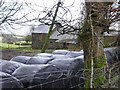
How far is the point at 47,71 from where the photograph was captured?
3574 millimetres

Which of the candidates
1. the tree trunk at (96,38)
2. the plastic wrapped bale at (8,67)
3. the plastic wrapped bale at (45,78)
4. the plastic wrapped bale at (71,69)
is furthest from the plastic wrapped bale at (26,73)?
the tree trunk at (96,38)

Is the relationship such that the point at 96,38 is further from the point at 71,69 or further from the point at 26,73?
the point at 71,69

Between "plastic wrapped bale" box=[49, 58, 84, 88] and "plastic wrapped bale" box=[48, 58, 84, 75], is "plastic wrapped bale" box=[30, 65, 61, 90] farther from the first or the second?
"plastic wrapped bale" box=[48, 58, 84, 75]

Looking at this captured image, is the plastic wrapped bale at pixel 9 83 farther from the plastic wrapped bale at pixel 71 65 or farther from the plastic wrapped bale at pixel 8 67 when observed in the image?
the plastic wrapped bale at pixel 71 65

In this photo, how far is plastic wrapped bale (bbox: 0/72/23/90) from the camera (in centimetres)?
283

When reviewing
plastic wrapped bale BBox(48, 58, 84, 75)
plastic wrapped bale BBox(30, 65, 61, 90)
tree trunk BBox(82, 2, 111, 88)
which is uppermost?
tree trunk BBox(82, 2, 111, 88)

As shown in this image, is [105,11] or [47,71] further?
[47,71]

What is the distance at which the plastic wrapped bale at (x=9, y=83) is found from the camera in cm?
283

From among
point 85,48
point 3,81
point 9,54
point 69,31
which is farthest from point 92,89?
point 9,54

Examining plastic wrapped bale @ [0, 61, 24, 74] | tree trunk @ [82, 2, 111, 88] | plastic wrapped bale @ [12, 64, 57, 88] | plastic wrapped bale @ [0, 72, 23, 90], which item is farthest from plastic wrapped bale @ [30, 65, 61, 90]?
tree trunk @ [82, 2, 111, 88]

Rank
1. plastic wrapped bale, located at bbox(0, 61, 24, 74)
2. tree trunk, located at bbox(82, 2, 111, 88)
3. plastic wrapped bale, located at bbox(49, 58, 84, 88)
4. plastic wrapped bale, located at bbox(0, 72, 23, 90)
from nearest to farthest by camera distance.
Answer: tree trunk, located at bbox(82, 2, 111, 88) → plastic wrapped bale, located at bbox(0, 72, 23, 90) → plastic wrapped bale, located at bbox(49, 58, 84, 88) → plastic wrapped bale, located at bbox(0, 61, 24, 74)

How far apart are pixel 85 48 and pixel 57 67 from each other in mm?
1395

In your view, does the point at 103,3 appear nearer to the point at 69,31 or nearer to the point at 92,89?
the point at 69,31

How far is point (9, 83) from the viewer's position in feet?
9.52
